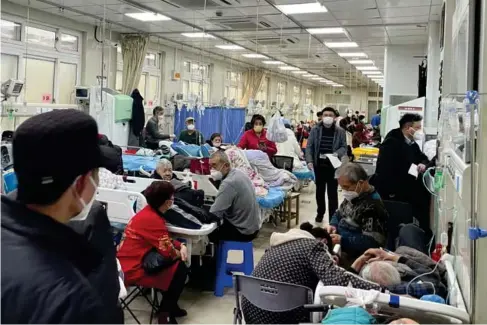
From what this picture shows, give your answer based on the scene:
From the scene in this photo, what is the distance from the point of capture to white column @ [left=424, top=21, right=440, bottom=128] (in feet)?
23.9

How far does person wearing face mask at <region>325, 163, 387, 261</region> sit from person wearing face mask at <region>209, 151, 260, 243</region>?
0.84 metres

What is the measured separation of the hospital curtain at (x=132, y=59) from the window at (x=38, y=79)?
1455 mm

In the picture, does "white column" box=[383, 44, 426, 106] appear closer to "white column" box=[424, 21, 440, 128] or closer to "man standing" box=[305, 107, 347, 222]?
"white column" box=[424, 21, 440, 128]

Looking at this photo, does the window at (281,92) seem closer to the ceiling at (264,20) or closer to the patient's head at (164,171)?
the ceiling at (264,20)

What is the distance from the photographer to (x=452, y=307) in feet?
5.90

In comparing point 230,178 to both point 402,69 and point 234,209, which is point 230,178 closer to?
point 234,209

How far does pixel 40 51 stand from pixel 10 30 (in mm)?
568

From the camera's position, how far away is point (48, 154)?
914mm

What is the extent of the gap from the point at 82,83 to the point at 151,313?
6186 mm

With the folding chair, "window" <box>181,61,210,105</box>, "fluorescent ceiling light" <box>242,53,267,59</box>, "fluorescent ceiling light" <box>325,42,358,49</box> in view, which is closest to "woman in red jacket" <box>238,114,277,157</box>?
"fluorescent ceiling light" <box>325,42,358,49</box>

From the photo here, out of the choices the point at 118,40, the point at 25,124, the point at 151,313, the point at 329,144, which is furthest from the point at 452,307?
the point at 118,40

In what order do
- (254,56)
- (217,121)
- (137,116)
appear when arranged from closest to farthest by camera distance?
1. (137,116)
2. (217,121)
3. (254,56)

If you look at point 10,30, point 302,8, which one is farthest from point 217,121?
point 10,30

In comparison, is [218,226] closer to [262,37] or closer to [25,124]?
[25,124]
